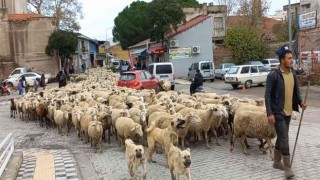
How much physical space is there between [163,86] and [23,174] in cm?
1616

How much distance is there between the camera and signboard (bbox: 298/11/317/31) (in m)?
26.6

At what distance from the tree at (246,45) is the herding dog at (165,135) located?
107 ft

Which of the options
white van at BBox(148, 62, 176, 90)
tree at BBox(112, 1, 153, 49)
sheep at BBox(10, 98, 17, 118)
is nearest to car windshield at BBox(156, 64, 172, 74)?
white van at BBox(148, 62, 176, 90)

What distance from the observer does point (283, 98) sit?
7.28 m

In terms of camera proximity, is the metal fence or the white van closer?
the metal fence

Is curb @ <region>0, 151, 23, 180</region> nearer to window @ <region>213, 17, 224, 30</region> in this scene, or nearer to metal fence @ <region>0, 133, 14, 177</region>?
metal fence @ <region>0, 133, 14, 177</region>

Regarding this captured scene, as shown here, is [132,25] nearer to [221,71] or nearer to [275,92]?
[221,71]

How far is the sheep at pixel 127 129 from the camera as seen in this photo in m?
10.1

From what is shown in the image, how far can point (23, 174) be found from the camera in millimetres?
8797

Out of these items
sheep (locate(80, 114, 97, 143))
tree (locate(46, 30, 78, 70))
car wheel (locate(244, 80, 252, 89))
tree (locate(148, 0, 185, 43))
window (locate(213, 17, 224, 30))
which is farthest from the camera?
window (locate(213, 17, 224, 30))

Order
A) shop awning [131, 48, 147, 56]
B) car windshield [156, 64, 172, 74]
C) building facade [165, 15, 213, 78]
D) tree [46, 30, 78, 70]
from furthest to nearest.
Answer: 1. shop awning [131, 48, 147, 56]
2. tree [46, 30, 78, 70]
3. building facade [165, 15, 213, 78]
4. car windshield [156, 64, 172, 74]

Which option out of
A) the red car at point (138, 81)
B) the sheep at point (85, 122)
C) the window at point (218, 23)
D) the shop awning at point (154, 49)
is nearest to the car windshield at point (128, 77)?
the red car at point (138, 81)

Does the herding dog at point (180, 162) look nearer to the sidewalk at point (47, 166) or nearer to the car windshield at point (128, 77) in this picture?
the sidewalk at point (47, 166)

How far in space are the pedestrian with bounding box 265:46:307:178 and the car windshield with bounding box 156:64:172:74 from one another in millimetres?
21819
